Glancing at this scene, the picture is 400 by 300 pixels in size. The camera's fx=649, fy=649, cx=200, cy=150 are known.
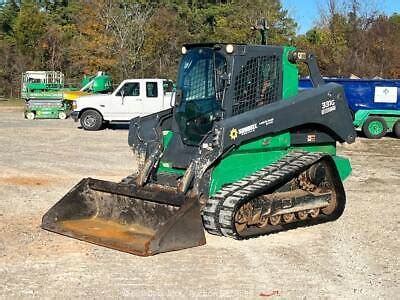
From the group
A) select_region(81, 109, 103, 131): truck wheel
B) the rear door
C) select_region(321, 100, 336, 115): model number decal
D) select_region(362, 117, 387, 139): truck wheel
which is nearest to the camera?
select_region(321, 100, 336, 115): model number decal

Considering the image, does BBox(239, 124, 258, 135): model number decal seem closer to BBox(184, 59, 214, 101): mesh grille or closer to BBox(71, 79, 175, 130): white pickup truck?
BBox(184, 59, 214, 101): mesh grille

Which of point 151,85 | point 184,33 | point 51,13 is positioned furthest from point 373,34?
point 51,13

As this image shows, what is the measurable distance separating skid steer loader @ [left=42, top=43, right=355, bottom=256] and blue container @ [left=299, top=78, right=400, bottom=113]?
11710 millimetres

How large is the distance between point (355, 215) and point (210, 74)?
9.34ft

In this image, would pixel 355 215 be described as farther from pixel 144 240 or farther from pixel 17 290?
Answer: pixel 17 290

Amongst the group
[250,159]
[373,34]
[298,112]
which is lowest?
[250,159]

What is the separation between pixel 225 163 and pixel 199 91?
3.95 feet

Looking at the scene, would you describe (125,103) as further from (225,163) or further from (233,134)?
(233,134)

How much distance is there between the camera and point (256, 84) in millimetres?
8195

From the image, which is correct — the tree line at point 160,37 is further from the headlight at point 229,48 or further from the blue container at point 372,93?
the headlight at point 229,48

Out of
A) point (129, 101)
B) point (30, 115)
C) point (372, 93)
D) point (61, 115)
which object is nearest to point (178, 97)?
point (372, 93)

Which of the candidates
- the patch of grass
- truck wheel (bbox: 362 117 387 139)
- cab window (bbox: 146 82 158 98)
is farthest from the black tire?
Answer: the patch of grass

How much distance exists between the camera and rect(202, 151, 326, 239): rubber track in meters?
6.99

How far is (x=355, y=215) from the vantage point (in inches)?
354
